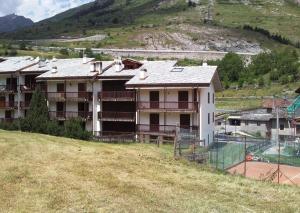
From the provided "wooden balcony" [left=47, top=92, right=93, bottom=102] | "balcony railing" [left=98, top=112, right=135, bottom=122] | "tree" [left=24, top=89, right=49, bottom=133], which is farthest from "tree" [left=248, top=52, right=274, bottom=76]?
"tree" [left=24, top=89, right=49, bottom=133]

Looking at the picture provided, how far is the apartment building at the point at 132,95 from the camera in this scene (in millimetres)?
54531

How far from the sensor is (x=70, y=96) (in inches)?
2475

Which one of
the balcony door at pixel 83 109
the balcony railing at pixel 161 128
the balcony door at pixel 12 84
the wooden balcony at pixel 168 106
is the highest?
the balcony door at pixel 12 84

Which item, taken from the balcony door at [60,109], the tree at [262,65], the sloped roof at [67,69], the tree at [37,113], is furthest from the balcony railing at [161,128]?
the tree at [262,65]

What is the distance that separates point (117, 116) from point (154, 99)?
507 cm

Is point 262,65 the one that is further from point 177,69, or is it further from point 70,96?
point 70,96

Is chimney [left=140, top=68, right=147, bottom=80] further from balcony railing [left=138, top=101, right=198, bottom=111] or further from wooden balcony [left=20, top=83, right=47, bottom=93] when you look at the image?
wooden balcony [left=20, top=83, right=47, bottom=93]

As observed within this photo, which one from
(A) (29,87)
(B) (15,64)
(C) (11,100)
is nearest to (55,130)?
(A) (29,87)

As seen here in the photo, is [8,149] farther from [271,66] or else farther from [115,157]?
[271,66]

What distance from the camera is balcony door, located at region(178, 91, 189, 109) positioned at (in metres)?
54.3

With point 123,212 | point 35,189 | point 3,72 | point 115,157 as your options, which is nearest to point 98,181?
point 35,189

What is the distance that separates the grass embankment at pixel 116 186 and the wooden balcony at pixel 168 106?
2151cm

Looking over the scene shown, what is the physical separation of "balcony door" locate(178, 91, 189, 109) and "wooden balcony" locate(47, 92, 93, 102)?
38.2 feet

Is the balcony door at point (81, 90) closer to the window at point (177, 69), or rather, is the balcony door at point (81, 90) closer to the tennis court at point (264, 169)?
the window at point (177, 69)
